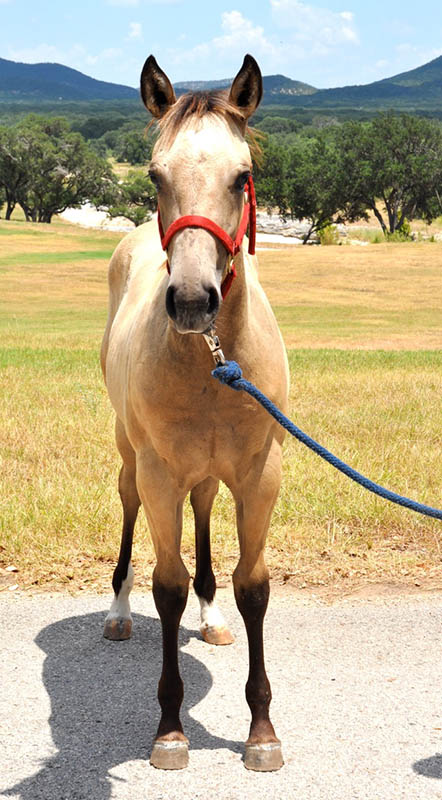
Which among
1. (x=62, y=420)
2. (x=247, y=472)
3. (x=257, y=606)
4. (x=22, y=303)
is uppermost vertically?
(x=247, y=472)

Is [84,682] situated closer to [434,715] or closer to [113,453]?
[434,715]

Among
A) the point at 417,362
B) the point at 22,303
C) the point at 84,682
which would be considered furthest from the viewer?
the point at 22,303

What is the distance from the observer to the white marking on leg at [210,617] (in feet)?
15.1

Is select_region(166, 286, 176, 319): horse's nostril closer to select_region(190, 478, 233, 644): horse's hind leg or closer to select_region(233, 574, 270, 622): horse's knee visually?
select_region(233, 574, 270, 622): horse's knee

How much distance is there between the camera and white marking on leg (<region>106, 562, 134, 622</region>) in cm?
467

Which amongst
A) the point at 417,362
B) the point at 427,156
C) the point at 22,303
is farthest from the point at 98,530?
the point at 427,156

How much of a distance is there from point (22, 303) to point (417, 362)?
1791 cm

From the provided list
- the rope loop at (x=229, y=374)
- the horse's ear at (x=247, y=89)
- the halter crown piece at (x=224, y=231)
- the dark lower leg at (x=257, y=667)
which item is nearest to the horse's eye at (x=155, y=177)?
the halter crown piece at (x=224, y=231)

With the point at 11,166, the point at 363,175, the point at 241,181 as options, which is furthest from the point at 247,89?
the point at 11,166

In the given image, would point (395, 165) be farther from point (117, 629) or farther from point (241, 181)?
point (241, 181)

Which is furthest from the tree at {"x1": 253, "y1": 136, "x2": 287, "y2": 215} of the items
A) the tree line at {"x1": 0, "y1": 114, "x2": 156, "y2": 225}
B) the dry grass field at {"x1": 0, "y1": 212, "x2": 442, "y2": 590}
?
the dry grass field at {"x1": 0, "y1": 212, "x2": 442, "y2": 590}

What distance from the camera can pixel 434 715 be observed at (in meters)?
3.65

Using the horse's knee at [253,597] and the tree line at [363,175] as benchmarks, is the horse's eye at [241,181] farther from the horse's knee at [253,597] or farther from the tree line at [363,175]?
the tree line at [363,175]

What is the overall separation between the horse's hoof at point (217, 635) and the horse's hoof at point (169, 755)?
116 cm
